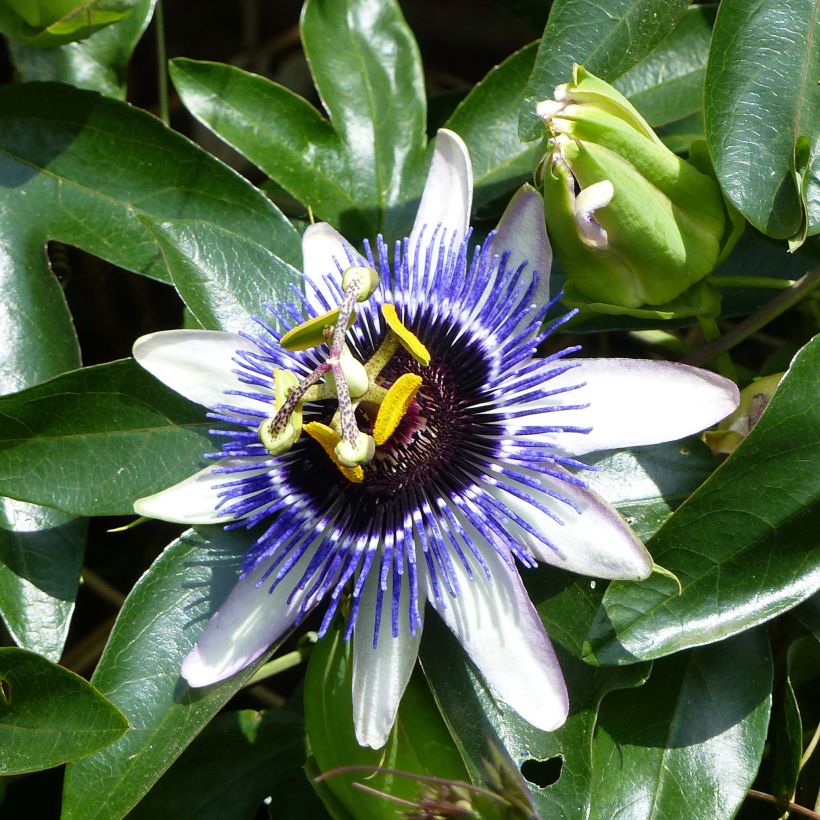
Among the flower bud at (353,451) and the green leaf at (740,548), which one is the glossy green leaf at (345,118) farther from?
the green leaf at (740,548)

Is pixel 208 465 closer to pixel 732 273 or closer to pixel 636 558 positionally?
pixel 636 558

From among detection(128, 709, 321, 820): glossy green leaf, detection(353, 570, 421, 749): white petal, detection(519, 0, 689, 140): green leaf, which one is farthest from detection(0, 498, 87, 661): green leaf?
detection(519, 0, 689, 140): green leaf

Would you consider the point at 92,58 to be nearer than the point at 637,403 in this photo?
No

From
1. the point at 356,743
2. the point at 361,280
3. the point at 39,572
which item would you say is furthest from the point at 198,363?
the point at 356,743

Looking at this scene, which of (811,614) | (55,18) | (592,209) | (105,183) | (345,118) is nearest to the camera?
(592,209)

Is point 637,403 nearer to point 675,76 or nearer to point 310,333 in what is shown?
point 310,333

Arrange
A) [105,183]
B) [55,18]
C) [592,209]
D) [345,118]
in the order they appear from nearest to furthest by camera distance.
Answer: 1. [592,209]
2. [55,18]
3. [105,183]
4. [345,118]

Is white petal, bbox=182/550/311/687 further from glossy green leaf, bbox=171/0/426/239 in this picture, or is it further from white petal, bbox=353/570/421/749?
glossy green leaf, bbox=171/0/426/239
